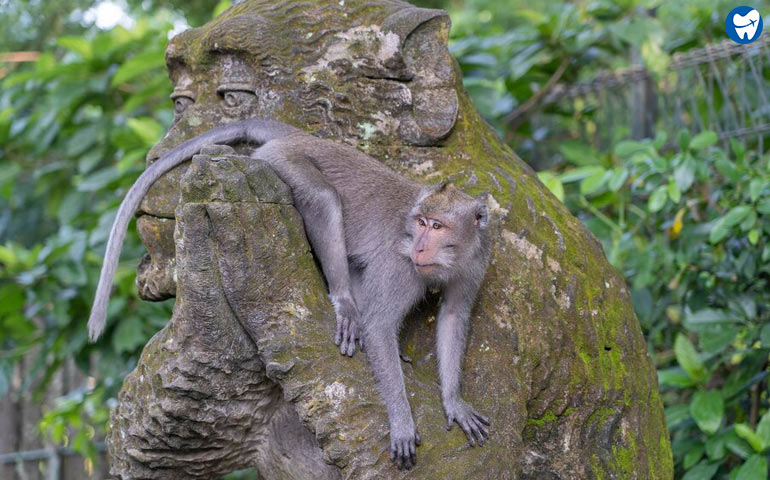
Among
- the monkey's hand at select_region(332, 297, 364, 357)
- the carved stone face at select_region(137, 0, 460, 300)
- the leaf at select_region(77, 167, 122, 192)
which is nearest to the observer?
the monkey's hand at select_region(332, 297, 364, 357)

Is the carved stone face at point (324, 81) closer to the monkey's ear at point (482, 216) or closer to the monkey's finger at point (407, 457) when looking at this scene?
the monkey's ear at point (482, 216)

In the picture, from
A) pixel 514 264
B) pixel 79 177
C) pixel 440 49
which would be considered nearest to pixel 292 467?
pixel 514 264

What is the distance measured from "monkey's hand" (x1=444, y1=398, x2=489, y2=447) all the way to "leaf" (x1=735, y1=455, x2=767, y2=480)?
7.72ft

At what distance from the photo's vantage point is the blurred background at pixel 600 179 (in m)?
5.25

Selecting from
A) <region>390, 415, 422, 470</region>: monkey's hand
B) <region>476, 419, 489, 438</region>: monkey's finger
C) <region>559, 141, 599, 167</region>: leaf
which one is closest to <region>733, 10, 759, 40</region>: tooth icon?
<region>559, 141, 599, 167</region>: leaf

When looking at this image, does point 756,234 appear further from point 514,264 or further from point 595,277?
point 514,264

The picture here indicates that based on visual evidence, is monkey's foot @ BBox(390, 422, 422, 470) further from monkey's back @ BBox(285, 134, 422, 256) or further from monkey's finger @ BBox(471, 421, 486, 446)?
monkey's back @ BBox(285, 134, 422, 256)

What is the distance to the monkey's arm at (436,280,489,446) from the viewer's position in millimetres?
3035

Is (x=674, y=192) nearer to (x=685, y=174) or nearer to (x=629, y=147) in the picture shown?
(x=685, y=174)

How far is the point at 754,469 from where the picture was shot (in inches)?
181

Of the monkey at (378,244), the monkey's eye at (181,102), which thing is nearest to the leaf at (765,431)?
the monkey at (378,244)

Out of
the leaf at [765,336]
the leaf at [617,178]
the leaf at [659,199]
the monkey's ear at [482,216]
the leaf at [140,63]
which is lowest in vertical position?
the leaf at [765,336]

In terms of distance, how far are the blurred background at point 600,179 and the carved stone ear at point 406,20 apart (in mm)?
1620

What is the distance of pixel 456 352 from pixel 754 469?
244cm
